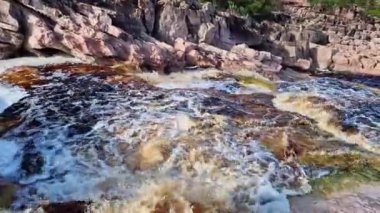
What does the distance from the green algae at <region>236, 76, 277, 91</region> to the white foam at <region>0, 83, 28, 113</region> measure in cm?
866

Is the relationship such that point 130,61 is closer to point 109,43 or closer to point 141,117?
point 109,43

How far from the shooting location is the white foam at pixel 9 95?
13.9 metres

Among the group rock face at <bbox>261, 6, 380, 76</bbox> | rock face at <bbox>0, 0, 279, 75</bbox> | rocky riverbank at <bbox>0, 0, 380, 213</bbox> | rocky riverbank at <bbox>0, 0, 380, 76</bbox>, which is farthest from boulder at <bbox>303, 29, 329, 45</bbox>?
rock face at <bbox>0, 0, 279, 75</bbox>

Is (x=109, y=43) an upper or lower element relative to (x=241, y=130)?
upper

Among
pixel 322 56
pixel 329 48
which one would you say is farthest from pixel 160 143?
pixel 329 48

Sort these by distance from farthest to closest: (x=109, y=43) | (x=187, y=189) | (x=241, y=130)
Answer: (x=109, y=43), (x=241, y=130), (x=187, y=189)

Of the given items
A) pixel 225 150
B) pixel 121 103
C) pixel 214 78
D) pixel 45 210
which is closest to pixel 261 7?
pixel 214 78

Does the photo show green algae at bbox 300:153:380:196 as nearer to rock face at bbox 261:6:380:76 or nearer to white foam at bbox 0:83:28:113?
white foam at bbox 0:83:28:113

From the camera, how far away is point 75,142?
37.7ft

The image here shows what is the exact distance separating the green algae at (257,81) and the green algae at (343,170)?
7200 mm

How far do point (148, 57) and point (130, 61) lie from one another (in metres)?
0.80

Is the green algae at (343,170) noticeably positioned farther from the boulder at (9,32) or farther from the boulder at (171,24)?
the boulder at (171,24)

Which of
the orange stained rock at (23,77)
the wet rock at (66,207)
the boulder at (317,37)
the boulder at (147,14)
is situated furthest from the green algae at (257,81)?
the boulder at (317,37)

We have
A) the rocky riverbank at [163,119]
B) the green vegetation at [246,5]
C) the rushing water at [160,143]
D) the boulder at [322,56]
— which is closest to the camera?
the rushing water at [160,143]
